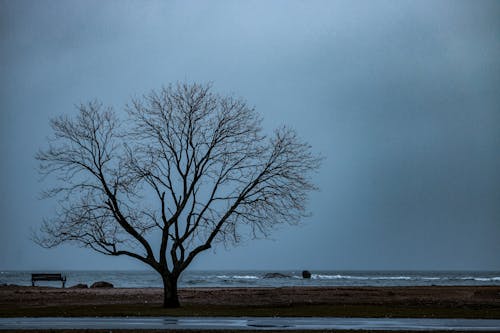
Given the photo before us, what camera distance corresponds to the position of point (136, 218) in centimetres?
3031

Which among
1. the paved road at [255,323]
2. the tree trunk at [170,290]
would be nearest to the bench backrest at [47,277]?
the tree trunk at [170,290]

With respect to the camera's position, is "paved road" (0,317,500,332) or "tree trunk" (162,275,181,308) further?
"tree trunk" (162,275,181,308)

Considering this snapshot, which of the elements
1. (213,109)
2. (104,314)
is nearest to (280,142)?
(213,109)

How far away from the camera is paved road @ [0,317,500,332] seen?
19516 millimetres

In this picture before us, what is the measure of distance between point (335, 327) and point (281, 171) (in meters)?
12.4

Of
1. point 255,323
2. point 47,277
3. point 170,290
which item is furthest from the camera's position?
point 47,277

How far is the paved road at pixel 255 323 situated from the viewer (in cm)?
1952

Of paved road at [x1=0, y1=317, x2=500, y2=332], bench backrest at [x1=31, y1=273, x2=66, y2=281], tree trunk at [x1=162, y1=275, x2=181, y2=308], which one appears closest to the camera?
paved road at [x1=0, y1=317, x2=500, y2=332]

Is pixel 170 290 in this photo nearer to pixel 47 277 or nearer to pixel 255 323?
pixel 255 323

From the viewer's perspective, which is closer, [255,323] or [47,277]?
[255,323]

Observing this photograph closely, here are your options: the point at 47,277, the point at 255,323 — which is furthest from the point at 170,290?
the point at 47,277

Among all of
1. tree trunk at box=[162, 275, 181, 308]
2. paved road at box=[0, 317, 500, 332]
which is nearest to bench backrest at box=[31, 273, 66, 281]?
tree trunk at box=[162, 275, 181, 308]

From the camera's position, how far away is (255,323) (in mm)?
21281

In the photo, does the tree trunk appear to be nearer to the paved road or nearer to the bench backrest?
the paved road
